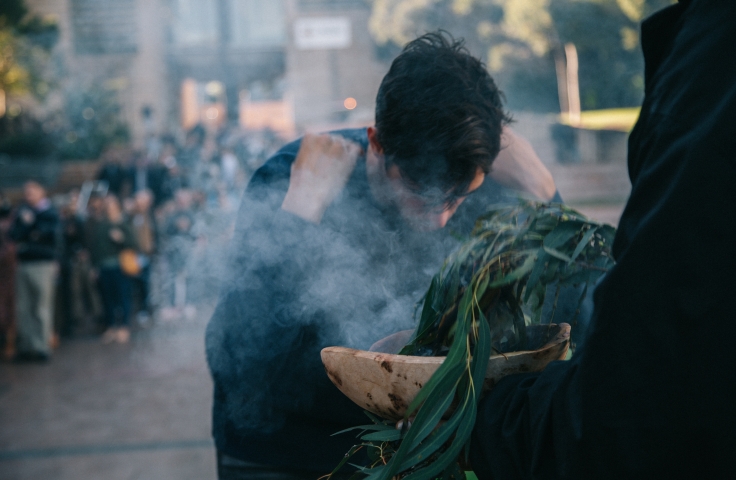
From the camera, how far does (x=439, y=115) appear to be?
1.37 metres

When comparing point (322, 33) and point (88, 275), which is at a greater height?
point (322, 33)

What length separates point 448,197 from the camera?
1505 millimetres

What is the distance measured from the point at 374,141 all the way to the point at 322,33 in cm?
1908


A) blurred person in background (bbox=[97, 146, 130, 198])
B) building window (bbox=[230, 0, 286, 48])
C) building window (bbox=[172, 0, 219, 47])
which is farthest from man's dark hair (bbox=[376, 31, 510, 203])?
building window (bbox=[230, 0, 286, 48])

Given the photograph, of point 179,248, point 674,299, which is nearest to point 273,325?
point 674,299

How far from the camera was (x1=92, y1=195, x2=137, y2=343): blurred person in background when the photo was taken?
7.29 m

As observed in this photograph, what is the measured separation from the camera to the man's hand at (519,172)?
1698mm

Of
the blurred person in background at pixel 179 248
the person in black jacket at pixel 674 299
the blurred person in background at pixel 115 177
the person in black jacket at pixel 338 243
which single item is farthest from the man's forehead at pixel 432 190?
the blurred person in background at pixel 115 177

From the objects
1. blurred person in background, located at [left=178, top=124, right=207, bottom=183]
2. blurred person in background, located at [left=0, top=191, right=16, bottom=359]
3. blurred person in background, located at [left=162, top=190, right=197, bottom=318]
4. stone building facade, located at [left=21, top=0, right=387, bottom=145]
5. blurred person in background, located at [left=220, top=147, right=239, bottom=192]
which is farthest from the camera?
stone building facade, located at [left=21, top=0, right=387, bottom=145]

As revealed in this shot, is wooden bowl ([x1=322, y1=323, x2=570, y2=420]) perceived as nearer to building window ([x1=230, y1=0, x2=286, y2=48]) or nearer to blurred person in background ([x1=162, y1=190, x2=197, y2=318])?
blurred person in background ([x1=162, y1=190, x2=197, y2=318])

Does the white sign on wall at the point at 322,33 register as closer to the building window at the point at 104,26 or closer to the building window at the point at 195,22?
the building window at the point at 195,22

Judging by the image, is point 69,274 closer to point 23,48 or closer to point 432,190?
point 432,190

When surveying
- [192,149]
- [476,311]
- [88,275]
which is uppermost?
[476,311]

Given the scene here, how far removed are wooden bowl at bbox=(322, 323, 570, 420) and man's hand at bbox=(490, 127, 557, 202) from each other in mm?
688
